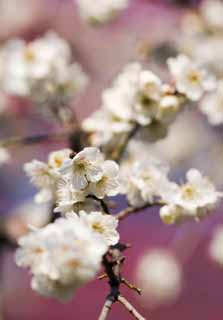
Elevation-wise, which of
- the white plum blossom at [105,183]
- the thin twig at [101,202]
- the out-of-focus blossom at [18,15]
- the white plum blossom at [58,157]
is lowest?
the thin twig at [101,202]

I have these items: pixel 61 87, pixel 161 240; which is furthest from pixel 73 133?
pixel 161 240

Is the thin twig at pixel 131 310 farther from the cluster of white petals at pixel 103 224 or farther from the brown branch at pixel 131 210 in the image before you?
the brown branch at pixel 131 210

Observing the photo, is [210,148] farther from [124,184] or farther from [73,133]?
[124,184]

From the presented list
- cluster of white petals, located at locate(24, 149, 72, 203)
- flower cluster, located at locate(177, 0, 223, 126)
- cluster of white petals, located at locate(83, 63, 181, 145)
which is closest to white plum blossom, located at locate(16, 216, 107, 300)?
cluster of white petals, located at locate(24, 149, 72, 203)

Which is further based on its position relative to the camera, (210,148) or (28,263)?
(210,148)

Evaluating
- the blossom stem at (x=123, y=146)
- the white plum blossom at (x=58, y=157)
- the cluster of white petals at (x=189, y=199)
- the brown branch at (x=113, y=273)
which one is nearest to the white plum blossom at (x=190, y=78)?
the blossom stem at (x=123, y=146)

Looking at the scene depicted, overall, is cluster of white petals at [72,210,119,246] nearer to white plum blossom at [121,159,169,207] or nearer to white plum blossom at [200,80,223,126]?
white plum blossom at [121,159,169,207]
